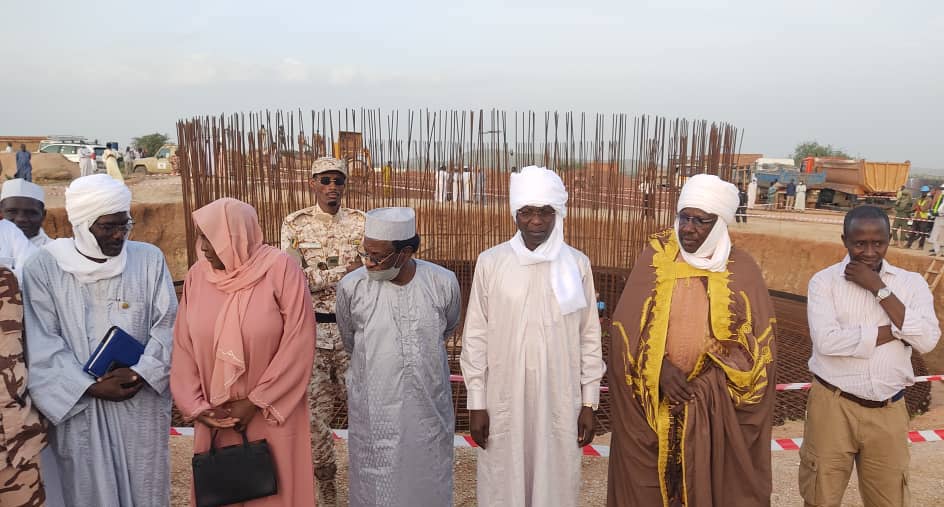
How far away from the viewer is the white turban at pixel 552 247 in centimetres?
229

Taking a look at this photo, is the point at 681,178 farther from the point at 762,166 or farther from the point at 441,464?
the point at 762,166

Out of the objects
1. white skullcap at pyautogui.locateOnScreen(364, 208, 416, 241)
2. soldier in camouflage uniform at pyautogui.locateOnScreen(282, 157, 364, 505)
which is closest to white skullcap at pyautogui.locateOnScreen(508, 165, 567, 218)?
white skullcap at pyautogui.locateOnScreen(364, 208, 416, 241)

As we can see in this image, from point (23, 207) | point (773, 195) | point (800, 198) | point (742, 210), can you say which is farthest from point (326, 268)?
point (773, 195)

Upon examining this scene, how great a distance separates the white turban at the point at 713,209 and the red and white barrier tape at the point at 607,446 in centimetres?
189

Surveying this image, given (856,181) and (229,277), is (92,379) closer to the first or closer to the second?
(229,277)

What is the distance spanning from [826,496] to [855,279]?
3.09ft

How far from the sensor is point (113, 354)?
2094mm

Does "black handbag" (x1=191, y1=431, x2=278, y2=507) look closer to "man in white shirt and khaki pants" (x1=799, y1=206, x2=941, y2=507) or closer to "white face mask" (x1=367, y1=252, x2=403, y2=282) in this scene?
"white face mask" (x1=367, y1=252, x2=403, y2=282)

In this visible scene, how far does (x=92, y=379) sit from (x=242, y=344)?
0.55m

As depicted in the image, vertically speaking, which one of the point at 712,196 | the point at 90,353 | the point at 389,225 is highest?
the point at 712,196

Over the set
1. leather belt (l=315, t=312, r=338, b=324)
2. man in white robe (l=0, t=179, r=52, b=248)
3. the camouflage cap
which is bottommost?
leather belt (l=315, t=312, r=338, b=324)

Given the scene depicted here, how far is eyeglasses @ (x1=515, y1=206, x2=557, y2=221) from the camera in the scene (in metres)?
2.34

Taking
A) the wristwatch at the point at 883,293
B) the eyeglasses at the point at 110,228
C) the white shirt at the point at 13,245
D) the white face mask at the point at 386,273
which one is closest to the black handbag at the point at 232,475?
the white face mask at the point at 386,273

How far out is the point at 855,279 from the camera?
7.70ft
